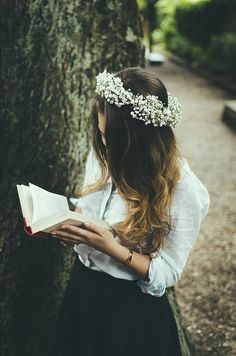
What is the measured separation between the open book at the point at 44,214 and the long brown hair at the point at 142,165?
0.16m

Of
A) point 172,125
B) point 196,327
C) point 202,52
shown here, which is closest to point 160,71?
point 202,52

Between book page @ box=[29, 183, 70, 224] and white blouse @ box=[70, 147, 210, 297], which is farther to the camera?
white blouse @ box=[70, 147, 210, 297]

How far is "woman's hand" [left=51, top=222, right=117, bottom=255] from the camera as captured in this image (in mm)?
1728

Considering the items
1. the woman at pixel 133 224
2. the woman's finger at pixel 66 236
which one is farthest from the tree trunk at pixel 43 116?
the woman's finger at pixel 66 236

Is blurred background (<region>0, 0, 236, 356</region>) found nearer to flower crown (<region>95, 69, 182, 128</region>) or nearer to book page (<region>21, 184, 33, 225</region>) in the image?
book page (<region>21, 184, 33, 225</region>)

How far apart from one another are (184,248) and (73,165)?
110 centimetres

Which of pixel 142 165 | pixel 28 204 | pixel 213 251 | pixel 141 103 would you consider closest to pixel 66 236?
pixel 28 204

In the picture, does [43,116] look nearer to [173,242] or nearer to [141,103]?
[141,103]

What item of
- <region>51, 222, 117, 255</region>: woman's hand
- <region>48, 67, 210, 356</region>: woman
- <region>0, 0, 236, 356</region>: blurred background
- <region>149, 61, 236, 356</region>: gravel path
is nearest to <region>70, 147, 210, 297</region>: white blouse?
<region>48, 67, 210, 356</region>: woman

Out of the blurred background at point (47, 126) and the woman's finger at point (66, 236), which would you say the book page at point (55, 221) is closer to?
the woman's finger at point (66, 236)

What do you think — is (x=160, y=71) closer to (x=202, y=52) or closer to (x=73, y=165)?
(x=202, y=52)

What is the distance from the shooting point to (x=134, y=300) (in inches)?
78.7

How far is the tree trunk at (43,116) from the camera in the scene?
2.32 meters

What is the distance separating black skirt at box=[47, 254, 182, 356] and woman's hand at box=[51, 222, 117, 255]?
29 centimetres
